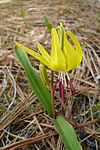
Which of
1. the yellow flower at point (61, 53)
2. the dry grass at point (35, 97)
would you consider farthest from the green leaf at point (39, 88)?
the yellow flower at point (61, 53)

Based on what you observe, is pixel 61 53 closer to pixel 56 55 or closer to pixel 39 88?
pixel 56 55

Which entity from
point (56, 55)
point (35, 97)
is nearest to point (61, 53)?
point (56, 55)

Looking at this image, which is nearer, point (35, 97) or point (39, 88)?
point (39, 88)

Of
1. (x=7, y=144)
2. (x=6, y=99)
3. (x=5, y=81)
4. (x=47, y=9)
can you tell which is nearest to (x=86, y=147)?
(x=7, y=144)

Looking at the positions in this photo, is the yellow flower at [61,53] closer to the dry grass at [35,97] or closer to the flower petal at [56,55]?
the flower petal at [56,55]

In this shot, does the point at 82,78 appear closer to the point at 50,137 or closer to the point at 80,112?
the point at 80,112

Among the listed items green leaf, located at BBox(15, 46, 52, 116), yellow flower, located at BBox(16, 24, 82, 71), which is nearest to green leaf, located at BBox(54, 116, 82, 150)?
green leaf, located at BBox(15, 46, 52, 116)

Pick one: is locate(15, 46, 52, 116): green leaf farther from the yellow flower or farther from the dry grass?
the yellow flower
